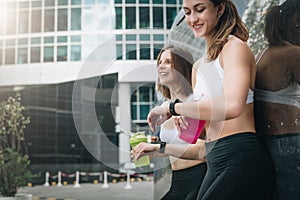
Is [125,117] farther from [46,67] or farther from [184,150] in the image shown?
[46,67]

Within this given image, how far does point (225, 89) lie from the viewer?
895mm

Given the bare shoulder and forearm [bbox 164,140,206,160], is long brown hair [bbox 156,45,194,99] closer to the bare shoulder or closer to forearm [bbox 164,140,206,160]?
forearm [bbox 164,140,206,160]

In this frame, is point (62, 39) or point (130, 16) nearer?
point (130, 16)

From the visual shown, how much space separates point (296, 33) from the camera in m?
1.00

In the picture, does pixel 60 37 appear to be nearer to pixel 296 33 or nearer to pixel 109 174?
pixel 109 174

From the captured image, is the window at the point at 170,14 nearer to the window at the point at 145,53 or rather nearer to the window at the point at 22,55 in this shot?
the window at the point at 22,55

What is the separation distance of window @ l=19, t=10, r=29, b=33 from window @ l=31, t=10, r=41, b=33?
0.52 feet

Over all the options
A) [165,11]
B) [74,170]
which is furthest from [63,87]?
[165,11]

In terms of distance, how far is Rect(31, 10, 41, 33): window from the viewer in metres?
11.2

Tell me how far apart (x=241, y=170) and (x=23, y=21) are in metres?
11.2

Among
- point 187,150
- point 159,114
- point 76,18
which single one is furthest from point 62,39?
point 159,114

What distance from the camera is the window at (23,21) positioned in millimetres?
11119

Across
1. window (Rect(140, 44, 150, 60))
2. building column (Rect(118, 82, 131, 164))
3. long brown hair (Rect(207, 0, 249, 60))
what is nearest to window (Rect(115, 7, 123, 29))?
building column (Rect(118, 82, 131, 164))

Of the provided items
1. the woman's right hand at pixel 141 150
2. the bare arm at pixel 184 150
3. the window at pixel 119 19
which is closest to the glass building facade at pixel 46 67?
the window at pixel 119 19
